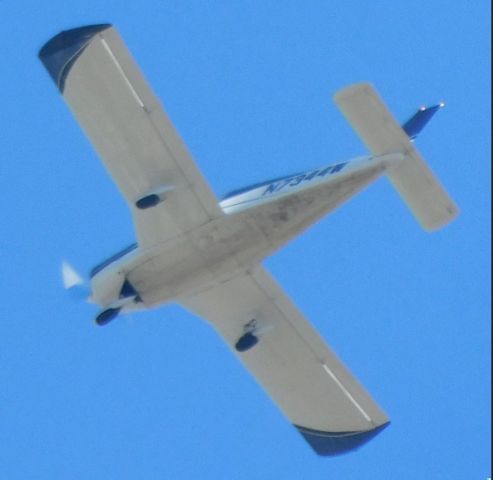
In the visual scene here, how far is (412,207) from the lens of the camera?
26.5 meters

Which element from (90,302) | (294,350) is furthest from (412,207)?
(90,302)

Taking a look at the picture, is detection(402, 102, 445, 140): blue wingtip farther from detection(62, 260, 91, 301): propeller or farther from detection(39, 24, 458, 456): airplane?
detection(62, 260, 91, 301): propeller

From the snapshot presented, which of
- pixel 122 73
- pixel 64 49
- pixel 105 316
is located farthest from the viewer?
pixel 105 316

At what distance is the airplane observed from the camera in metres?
25.7

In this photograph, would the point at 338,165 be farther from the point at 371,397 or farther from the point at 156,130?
the point at 371,397

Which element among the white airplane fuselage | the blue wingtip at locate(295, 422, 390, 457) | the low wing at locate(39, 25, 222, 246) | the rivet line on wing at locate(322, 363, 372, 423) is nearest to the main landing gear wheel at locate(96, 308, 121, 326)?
the white airplane fuselage

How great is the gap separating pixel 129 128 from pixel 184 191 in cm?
132

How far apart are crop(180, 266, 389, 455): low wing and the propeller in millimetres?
1669

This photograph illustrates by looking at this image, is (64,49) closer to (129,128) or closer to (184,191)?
(129,128)

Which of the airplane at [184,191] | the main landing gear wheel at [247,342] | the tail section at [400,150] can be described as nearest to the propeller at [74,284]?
the airplane at [184,191]

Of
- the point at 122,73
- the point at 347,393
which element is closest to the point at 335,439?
the point at 347,393

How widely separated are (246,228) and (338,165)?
1798 mm

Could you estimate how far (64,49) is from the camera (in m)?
25.8

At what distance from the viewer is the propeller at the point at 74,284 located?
27.5 metres
